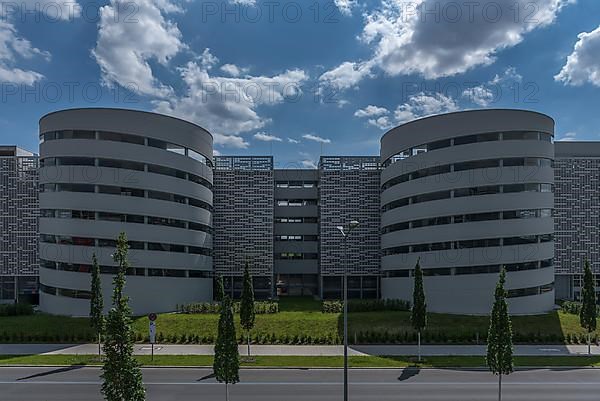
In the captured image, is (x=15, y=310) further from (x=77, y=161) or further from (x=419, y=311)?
(x=419, y=311)

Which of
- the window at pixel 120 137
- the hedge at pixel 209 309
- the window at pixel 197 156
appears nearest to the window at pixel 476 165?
the hedge at pixel 209 309

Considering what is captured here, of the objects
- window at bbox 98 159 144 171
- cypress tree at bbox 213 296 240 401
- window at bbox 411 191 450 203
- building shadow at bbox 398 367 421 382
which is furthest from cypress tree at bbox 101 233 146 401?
window at bbox 411 191 450 203

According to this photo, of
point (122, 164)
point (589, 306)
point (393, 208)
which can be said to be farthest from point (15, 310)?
point (589, 306)

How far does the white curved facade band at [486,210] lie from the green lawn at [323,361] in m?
11.1

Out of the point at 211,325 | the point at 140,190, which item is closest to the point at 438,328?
the point at 211,325

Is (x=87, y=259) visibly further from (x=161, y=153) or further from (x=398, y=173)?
(x=398, y=173)

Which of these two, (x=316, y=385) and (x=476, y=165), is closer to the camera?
(x=316, y=385)

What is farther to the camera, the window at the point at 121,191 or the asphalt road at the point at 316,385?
the window at the point at 121,191

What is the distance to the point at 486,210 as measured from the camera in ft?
117

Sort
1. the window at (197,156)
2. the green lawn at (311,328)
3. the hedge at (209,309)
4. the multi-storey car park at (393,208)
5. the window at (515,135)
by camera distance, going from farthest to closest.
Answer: the window at (197,156), the hedge at (209,309), the window at (515,135), the multi-storey car park at (393,208), the green lawn at (311,328)

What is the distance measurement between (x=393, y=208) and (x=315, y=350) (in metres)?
19.3

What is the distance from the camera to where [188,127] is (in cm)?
3959

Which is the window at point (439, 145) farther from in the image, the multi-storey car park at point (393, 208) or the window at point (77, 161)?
the window at point (77, 161)

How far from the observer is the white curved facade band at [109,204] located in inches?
1375
